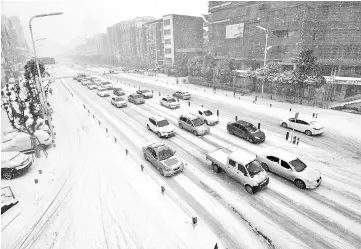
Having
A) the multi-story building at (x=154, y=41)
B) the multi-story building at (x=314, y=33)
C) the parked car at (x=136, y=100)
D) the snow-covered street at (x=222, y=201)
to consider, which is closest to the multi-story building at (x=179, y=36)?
the multi-story building at (x=154, y=41)

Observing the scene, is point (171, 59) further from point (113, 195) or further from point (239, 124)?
point (113, 195)

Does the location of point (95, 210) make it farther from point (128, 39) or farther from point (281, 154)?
point (128, 39)

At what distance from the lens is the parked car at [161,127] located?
20.1 metres

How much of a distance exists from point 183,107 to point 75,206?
21449 mm

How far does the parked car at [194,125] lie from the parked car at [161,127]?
1563 millimetres

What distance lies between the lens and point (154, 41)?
8794cm

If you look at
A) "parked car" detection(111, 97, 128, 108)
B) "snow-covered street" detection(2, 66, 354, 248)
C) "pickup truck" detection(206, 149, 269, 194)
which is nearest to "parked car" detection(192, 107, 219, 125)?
"snow-covered street" detection(2, 66, 354, 248)

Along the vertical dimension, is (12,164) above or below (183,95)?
below

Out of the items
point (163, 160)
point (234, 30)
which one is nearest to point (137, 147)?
point (163, 160)

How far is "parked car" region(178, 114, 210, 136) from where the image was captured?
67.1 ft

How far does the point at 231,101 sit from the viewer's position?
33.5m

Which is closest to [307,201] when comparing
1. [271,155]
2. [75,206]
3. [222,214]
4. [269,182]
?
[269,182]

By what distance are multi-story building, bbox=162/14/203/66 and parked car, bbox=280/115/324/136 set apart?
63448 millimetres

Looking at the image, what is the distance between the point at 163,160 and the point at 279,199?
751cm
